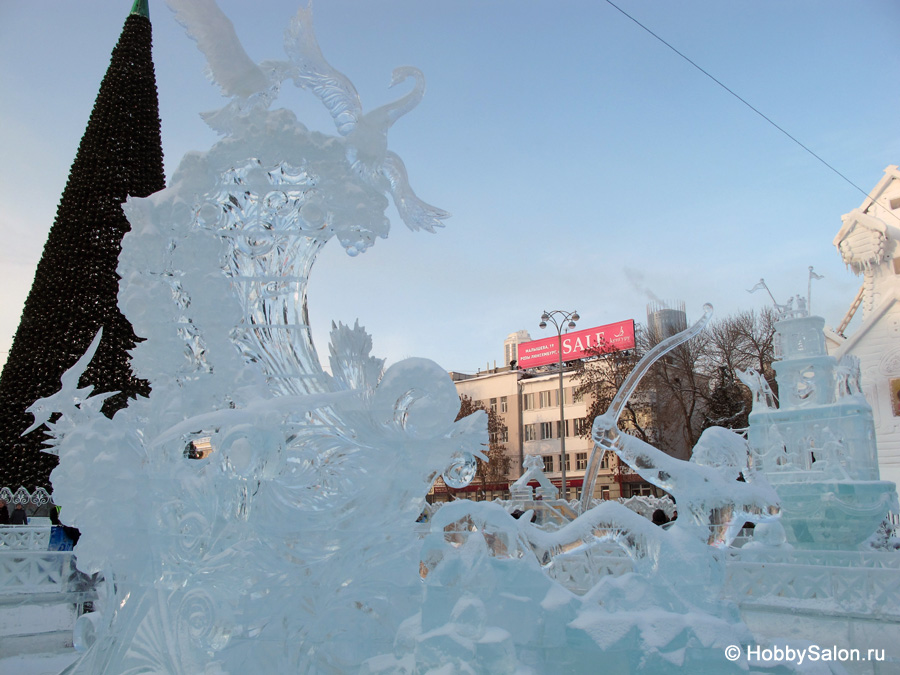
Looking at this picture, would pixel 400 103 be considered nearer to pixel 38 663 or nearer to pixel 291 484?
pixel 291 484

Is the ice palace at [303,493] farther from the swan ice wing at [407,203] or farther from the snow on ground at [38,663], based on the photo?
the snow on ground at [38,663]

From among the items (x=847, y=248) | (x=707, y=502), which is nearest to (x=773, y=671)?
(x=707, y=502)

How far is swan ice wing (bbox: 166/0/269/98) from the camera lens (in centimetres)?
407

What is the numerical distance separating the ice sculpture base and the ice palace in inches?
87.7

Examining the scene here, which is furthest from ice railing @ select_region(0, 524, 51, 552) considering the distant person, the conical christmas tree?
the conical christmas tree

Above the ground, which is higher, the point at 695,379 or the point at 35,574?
the point at 695,379

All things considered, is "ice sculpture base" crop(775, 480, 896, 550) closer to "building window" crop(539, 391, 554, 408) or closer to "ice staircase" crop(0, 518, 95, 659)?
"ice staircase" crop(0, 518, 95, 659)

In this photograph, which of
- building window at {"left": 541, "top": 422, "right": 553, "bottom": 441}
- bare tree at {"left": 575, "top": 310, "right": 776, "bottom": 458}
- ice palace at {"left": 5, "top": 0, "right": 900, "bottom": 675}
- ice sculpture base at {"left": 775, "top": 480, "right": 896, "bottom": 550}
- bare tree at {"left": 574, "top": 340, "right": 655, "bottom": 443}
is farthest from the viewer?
building window at {"left": 541, "top": 422, "right": 553, "bottom": 441}

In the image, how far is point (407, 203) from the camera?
4441mm

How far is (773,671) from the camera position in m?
3.45

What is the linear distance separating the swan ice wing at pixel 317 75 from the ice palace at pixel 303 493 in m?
0.01

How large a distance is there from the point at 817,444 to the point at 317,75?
6385mm

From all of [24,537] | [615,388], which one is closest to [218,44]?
[24,537]

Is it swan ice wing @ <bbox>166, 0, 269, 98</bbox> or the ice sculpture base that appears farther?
the ice sculpture base
